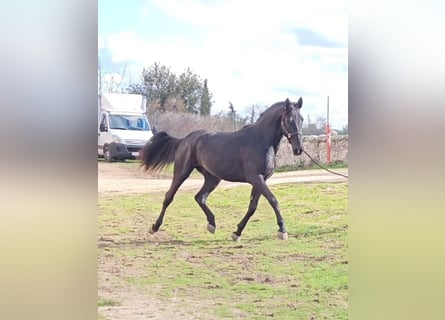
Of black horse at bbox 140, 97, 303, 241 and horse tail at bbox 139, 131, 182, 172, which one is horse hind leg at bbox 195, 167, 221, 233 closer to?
black horse at bbox 140, 97, 303, 241

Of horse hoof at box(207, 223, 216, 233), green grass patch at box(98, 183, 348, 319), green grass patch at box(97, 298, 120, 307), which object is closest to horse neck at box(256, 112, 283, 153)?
green grass patch at box(98, 183, 348, 319)

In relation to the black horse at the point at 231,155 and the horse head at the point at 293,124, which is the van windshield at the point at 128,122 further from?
the horse head at the point at 293,124

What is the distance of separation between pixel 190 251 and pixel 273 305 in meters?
0.51

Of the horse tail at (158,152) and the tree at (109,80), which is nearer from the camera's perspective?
the tree at (109,80)

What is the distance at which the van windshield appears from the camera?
291 centimetres

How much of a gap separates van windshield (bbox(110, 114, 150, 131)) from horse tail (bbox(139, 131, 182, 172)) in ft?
0.26

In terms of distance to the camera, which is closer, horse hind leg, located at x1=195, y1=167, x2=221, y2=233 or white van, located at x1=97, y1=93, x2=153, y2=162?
white van, located at x1=97, y1=93, x2=153, y2=162

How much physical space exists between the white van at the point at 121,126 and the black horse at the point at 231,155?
0.22 ft

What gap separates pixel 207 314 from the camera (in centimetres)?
291

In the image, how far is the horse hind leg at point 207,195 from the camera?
3.00 m

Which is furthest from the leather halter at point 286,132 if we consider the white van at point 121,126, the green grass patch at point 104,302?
the green grass patch at point 104,302
